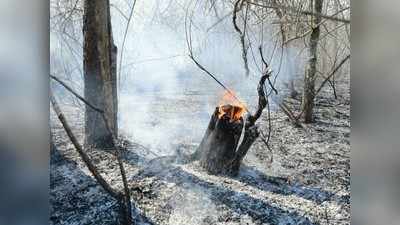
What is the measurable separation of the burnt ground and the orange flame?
0.33 ft

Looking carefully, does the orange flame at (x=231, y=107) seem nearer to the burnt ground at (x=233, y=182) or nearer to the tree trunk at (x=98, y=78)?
the burnt ground at (x=233, y=182)

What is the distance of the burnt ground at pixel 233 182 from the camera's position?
78.1 inches

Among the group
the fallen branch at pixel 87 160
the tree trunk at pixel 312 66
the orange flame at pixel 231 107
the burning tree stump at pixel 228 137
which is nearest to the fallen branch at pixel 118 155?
the fallen branch at pixel 87 160

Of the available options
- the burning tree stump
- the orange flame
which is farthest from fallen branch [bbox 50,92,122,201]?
the orange flame

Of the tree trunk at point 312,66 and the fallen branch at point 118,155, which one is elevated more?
the tree trunk at point 312,66

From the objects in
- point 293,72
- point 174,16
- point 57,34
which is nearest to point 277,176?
point 293,72

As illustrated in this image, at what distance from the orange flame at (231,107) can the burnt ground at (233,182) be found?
0.33ft

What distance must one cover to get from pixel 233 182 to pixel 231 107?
A: 318mm

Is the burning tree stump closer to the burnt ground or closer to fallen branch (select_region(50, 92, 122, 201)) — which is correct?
the burnt ground

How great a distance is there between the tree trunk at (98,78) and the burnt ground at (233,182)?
2.1 inches

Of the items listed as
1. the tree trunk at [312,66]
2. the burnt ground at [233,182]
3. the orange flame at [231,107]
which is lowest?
the burnt ground at [233,182]

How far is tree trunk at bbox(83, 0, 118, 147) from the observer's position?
2.00 metres
